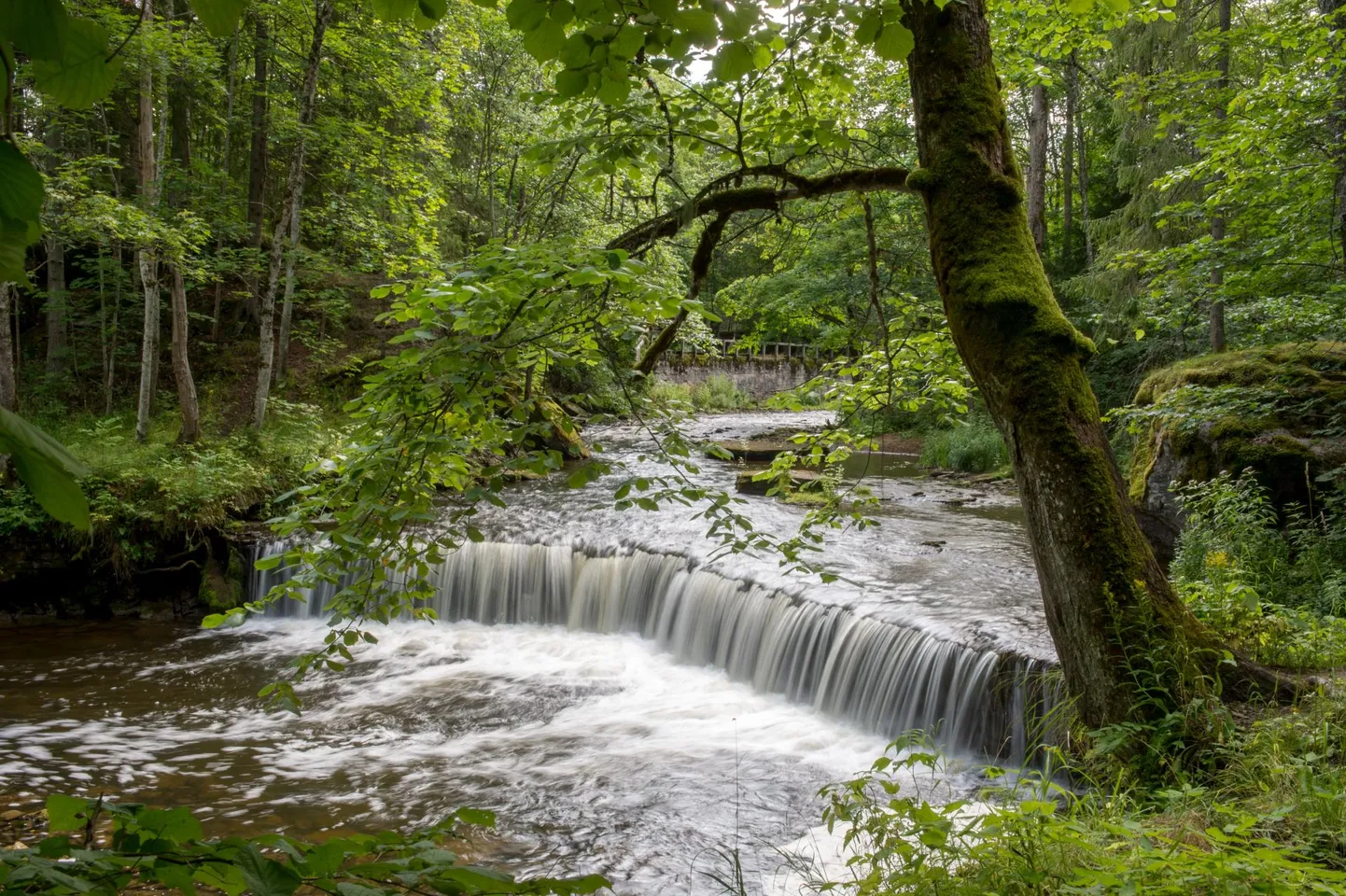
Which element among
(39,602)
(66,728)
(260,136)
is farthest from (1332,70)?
(260,136)

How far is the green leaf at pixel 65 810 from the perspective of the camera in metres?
1.36

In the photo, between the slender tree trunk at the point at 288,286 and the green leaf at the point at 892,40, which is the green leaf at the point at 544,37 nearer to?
the green leaf at the point at 892,40

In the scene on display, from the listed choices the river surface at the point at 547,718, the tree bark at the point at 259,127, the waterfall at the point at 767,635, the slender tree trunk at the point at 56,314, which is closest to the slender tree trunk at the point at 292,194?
the tree bark at the point at 259,127

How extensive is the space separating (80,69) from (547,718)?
736cm

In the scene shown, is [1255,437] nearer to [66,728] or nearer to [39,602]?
[66,728]

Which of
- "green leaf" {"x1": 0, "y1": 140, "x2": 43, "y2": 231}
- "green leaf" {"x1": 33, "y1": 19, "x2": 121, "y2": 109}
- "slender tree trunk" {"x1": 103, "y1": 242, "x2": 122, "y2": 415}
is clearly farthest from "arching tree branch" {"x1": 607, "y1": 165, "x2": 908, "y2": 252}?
"slender tree trunk" {"x1": 103, "y1": 242, "x2": 122, "y2": 415}

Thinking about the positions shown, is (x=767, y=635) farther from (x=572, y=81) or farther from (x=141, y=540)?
(x=141, y=540)

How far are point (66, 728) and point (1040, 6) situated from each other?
10.1 m

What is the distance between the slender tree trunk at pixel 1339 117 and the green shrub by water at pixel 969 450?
886cm

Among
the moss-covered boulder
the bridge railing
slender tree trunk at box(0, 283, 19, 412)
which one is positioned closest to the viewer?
the moss-covered boulder

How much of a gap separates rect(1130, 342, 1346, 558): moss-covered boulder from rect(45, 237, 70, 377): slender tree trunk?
57.8 feet

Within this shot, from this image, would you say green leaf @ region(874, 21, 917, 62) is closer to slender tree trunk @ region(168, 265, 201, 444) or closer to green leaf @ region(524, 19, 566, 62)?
green leaf @ region(524, 19, 566, 62)

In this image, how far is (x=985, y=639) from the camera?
6.97 m

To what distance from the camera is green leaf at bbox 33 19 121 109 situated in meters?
0.91
